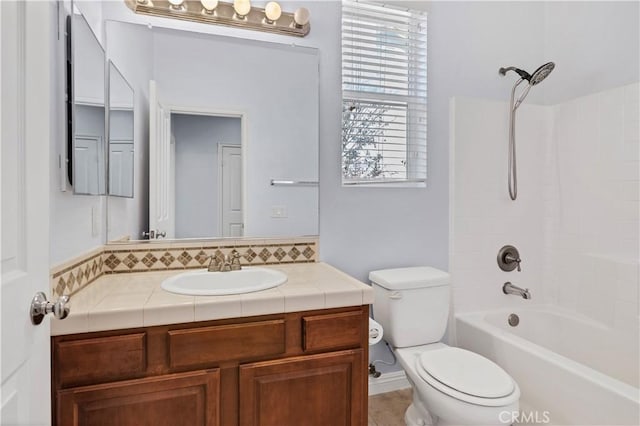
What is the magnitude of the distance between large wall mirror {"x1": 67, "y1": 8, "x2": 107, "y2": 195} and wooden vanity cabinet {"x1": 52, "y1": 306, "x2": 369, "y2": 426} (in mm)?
600

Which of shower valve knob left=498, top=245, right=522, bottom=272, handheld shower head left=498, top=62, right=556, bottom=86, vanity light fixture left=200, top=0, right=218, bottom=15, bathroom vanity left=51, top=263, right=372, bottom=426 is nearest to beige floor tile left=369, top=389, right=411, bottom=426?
bathroom vanity left=51, top=263, right=372, bottom=426

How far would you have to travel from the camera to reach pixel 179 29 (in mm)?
1706

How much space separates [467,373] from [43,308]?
1.53 metres

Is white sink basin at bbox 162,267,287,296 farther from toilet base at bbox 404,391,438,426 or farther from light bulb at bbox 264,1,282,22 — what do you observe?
light bulb at bbox 264,1,282,22

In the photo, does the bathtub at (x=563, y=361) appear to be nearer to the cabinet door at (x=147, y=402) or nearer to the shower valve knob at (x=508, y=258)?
the shower valve knob at (x=508, y=258)

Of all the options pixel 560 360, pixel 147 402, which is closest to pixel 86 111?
pixel 147 402

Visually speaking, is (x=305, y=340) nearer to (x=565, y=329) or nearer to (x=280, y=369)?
(x=280, y=369)

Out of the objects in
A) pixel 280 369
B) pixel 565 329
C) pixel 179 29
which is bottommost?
pixel 565 329

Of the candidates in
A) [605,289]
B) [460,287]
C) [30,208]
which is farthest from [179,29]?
[605,289]

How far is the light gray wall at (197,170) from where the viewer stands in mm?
1713

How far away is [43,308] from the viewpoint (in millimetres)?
763

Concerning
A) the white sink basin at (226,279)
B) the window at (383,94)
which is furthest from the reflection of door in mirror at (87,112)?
the window at (383,94)

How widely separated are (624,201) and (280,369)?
6.86ft

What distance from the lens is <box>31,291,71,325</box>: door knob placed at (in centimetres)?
75
